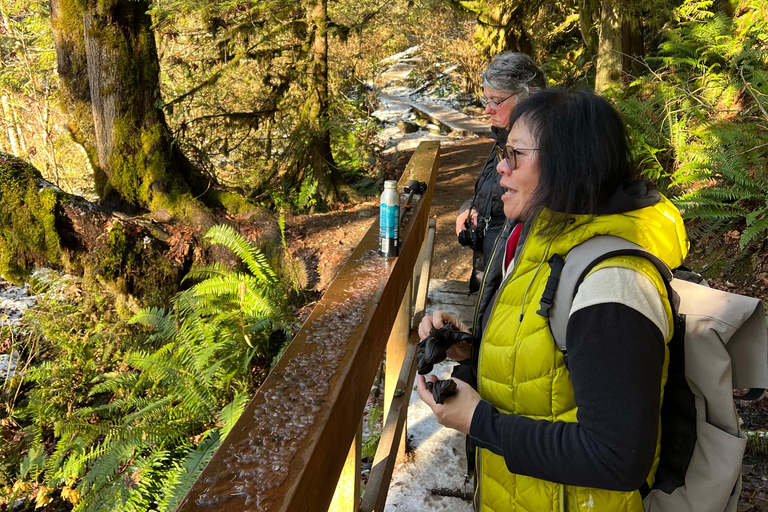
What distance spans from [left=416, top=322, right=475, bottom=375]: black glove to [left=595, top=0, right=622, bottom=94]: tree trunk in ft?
27.2

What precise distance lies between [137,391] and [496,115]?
428cm

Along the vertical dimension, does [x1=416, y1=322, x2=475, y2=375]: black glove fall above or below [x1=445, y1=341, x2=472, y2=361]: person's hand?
above

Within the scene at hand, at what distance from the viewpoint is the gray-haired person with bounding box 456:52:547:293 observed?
3.04 metres

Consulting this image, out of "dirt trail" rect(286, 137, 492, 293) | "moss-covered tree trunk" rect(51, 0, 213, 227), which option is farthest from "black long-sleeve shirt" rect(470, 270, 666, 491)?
"moss-covered tree trunk" rect(51, 0, 213, 227)

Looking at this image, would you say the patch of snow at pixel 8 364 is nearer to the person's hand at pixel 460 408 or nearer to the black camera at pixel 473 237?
the black camera at pixel 473 237

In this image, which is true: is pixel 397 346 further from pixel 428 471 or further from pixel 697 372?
pixel 697 372

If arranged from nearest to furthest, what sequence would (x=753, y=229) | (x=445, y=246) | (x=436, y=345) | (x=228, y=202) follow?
(x=436, y=345), (x=753, y=229), (x=228, y=202), (x=445, y=246)

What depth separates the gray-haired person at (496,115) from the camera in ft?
9.99

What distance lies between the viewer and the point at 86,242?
20.7ft

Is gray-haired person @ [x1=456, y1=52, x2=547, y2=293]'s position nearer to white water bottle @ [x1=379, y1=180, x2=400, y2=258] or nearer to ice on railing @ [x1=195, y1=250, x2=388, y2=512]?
white water bottle @ [x1=379, y1=180, x2=400, y2=258]

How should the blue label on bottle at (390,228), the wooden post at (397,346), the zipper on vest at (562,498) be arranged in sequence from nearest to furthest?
1. the zipper on vest at (562,498)
2. the blue label on bottle at (390,228)
3. the wooden post at (397,346)

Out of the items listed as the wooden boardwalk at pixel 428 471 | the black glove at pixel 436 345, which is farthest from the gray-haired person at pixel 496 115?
the black glove at pixel 436 345

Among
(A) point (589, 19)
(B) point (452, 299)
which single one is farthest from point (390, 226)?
(A) point (589, 19)

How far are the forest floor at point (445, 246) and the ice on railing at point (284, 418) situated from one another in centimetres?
270
